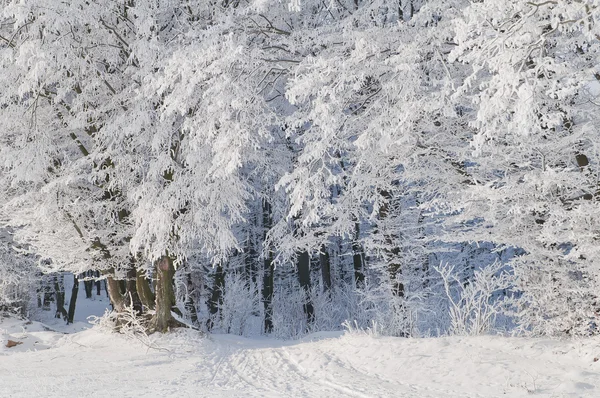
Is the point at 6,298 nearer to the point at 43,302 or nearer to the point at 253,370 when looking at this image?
the point at 253,370

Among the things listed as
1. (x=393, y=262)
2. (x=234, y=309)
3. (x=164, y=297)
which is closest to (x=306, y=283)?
(x=234, y=309)

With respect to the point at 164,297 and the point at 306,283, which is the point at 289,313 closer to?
the point at 306,283

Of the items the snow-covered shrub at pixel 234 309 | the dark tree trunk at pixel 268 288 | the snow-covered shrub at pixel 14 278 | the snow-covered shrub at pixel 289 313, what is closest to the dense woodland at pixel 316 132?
the snow-covered shrub at pixel 289 313

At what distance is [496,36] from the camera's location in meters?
4.80

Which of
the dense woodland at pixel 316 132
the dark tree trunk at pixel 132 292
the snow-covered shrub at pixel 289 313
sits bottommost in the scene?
the snow-covered shrub at pixel 289 313

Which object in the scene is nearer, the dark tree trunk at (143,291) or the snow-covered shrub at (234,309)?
the dark tree trunk at (143,291)

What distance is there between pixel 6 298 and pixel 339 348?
13.5 meters

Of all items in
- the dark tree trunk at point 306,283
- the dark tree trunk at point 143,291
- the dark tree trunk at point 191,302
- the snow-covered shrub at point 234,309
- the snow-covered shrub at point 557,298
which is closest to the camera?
the snow-covered shrub at point 557,298

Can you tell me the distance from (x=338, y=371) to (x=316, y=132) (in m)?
3.80

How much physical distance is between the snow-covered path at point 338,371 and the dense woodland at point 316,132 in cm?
82

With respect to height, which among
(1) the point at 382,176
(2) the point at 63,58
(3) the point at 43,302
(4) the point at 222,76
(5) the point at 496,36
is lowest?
Result: (3) the point at 43,302

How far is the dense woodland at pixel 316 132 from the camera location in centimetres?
571

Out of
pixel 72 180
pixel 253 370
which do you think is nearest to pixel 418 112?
pixel 253 370

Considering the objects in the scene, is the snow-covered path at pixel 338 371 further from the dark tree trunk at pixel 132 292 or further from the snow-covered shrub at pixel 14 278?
the snow-covered shrub at pixel 14 278
